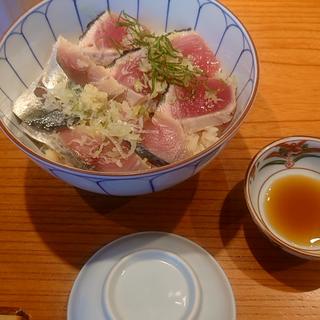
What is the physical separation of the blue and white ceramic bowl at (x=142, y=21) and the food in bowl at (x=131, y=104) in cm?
4

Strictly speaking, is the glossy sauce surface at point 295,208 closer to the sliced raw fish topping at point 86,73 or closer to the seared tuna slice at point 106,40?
the sliced raw fish topping at point 86,73

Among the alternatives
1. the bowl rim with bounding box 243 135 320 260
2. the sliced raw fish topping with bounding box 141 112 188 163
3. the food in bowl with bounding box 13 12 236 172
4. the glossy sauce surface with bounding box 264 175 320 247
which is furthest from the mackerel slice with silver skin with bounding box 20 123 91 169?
the glossy sauce surface with bounding box 264 175 320 247

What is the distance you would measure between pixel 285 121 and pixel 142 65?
1.63 ft

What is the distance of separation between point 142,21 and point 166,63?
0.25 metres

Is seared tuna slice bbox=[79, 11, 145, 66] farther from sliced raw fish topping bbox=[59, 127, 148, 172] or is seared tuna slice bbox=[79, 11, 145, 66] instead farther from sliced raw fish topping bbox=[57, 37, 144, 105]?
sliced raw fish topping bbox=[59, 127, 148, 172]

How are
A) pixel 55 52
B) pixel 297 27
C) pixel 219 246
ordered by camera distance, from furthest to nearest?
pixel 297 27 → pixel 55 52 → pixel 219 246

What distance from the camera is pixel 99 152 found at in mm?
1067

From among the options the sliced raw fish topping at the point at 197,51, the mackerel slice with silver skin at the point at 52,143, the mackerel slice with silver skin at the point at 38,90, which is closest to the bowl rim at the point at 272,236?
the sliced raw fish topping at the point at 197,51

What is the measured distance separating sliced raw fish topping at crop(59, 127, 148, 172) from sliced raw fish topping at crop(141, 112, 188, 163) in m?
0.05

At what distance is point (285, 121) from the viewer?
55.4 inches

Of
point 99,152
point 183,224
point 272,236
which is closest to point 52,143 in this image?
point 99,152

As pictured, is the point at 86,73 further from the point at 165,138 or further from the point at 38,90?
the point at 165,138

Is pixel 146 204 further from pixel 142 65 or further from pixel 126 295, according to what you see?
pixel 142 65

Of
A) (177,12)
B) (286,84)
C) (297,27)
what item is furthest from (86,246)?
(297,27)
